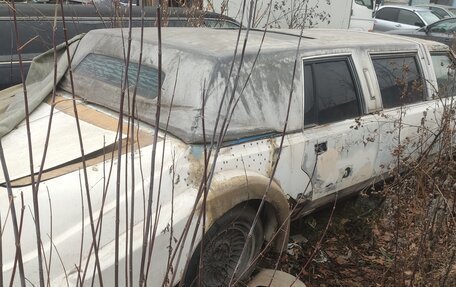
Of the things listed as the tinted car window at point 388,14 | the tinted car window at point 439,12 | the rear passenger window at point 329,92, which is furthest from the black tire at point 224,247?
the tinted car window at point 439,12

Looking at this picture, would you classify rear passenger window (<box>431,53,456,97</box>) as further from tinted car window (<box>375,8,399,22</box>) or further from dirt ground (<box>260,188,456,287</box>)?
tinted car window (<box>375,8,399,22</box>)

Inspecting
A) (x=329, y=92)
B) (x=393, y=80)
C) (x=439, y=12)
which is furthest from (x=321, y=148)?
(x=439, y=12)

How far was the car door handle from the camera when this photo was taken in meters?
2.92

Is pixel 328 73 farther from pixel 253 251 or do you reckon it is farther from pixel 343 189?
pixel 253 251

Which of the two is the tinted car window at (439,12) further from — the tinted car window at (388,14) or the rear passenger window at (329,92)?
the rear passenger window at (329,92)

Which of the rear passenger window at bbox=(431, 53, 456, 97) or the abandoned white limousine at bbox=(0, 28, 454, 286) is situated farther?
the rear passenger window at bbox=(431, 53, 456, 97)

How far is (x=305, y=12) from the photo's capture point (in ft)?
14.4

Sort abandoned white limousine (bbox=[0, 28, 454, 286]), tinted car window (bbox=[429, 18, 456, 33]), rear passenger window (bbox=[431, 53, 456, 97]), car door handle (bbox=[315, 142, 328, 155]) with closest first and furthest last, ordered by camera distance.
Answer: abandoned white limousine (bbox=[0, 28, 454, 286]) → car door handle (bbox=[315, 142, 328, 155]) → rear passenger window (bbox=[431, 53, 456, 97]) → tinted car window (bbox=[429, 18, 456, 33])

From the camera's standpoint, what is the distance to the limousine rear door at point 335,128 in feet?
9.63

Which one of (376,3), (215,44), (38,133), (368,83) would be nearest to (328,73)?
(368,83)

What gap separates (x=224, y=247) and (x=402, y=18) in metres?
12.8

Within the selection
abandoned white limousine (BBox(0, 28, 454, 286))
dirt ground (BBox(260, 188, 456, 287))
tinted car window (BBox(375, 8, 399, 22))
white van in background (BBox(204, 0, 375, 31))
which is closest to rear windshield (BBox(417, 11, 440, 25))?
tinted car window (BBox(375, 8, 399, 22))

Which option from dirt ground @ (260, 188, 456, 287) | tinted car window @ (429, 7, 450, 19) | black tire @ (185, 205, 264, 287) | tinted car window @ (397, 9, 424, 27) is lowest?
dirt ground @ (260, 188, 456, 287)

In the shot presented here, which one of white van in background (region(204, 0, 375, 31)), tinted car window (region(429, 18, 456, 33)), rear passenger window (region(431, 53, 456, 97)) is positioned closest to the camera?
rear passenger window (region(431, 53, 456, 97))
